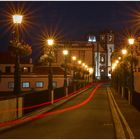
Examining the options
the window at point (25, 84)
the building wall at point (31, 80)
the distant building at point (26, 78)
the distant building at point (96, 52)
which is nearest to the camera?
the building wall at point (31, 80)

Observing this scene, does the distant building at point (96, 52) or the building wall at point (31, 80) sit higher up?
the distant building at point (96, 52)

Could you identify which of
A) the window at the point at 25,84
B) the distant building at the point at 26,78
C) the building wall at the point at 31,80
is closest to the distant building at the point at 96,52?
the distant building at the point at 26,78

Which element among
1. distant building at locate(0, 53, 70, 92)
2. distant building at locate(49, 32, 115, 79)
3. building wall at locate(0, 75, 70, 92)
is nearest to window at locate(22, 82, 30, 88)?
distant building at locate(0, 53, 70, 92)

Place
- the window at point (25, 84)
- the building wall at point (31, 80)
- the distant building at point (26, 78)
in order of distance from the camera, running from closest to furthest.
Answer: the building wall at point (31, 80)
the distant building at point (26, 78)
the window at point (25, 84)

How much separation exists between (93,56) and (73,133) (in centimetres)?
14935

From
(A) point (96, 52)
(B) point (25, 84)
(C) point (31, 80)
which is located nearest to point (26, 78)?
(C) point (31, 80)

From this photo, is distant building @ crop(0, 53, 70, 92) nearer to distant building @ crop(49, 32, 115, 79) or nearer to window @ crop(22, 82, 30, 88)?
window @ crop(22, 82, 30, 88)

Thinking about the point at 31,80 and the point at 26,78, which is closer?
the point at 26,78

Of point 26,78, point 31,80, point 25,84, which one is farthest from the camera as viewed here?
point 31,80

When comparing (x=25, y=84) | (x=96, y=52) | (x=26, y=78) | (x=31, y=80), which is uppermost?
(x=96, y=52)

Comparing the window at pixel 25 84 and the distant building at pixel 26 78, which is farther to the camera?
Result: the window at pixel 25 84

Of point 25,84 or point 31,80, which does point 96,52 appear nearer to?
point 31,80

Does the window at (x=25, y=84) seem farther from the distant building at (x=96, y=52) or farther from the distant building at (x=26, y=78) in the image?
the distant building at (x=96, y=52)

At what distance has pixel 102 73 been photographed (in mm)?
176125
